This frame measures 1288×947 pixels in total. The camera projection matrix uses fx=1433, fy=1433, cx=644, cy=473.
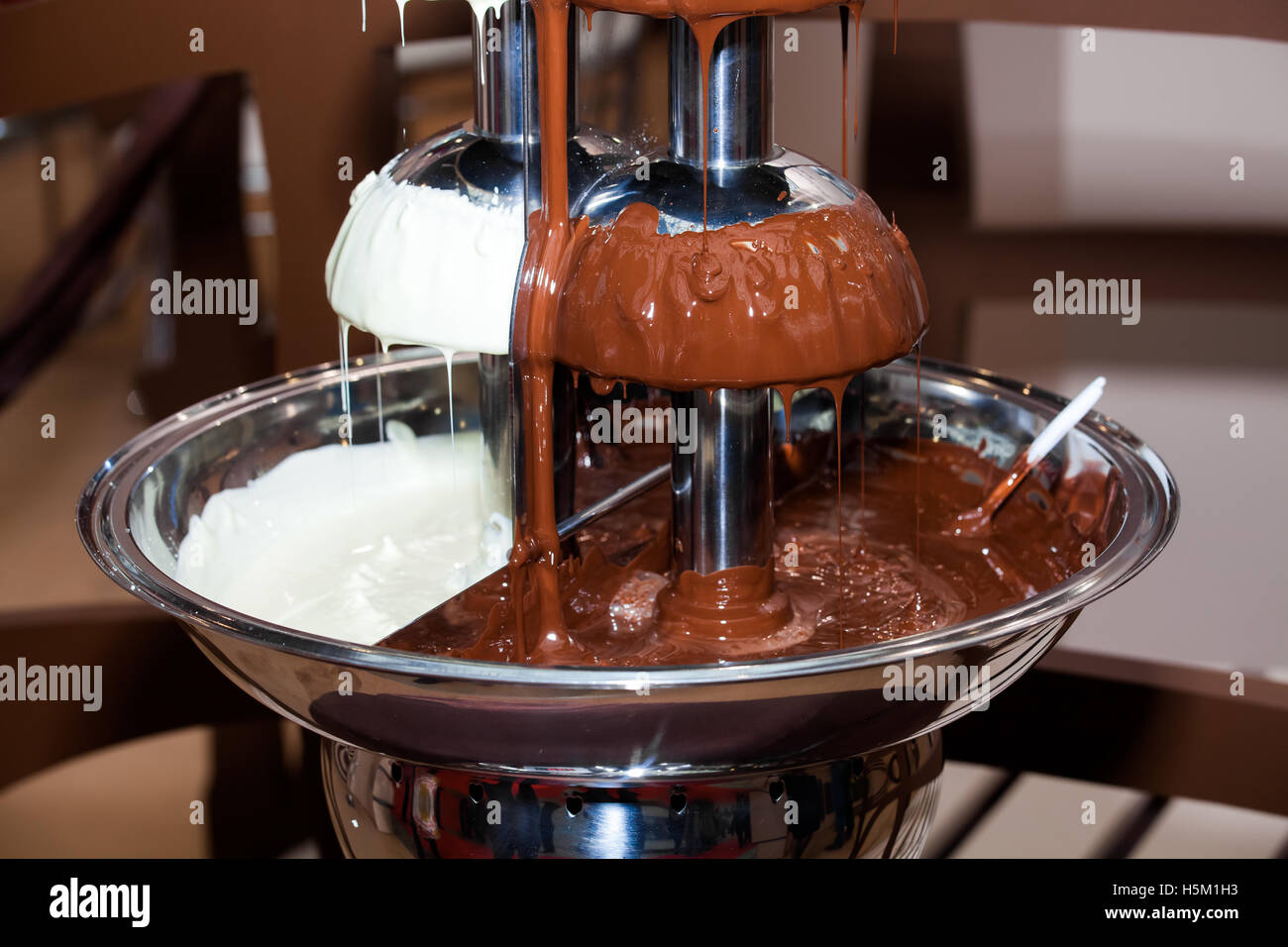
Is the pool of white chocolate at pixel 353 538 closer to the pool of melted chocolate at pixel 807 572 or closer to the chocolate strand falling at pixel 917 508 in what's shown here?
the pool of melted chocolate at pixel 807 572

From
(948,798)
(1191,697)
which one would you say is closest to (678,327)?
(1191,697)

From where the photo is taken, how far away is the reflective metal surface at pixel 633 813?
32.5 inches

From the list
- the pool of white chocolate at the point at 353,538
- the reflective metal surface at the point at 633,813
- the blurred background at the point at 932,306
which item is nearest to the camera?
the reflective metal surface at the point at 633,813

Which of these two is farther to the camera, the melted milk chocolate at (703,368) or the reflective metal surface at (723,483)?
the reflective metal surface at (723,483)

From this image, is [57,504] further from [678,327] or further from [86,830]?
[678,327]

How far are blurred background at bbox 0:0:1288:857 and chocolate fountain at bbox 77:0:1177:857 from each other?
225mm

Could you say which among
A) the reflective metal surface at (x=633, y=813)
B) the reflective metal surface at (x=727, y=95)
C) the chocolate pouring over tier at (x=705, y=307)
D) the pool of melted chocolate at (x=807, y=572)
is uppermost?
the reflective metal surface at (x=727, y=95)

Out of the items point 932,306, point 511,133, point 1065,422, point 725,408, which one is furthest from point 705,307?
point 932,306

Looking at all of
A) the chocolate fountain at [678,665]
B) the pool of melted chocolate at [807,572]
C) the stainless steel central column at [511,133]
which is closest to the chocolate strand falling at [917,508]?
the pool of melted chocolate at [807,572]

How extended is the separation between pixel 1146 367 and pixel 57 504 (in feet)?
6.05

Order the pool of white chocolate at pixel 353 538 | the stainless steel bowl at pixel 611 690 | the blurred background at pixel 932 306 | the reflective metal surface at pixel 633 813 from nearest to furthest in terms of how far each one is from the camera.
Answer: the stainless steel bowl at pixel 611 690
the reflective metal surface at pixel 633 813
the pool of white chocolate at pixel 353 538
the blurred background at pixel 932 306

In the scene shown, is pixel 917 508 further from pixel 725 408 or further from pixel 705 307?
pixel 705 307

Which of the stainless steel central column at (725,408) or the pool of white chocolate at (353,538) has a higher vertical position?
the stainless steel central column at (725,408)

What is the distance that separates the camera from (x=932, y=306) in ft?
7.17
